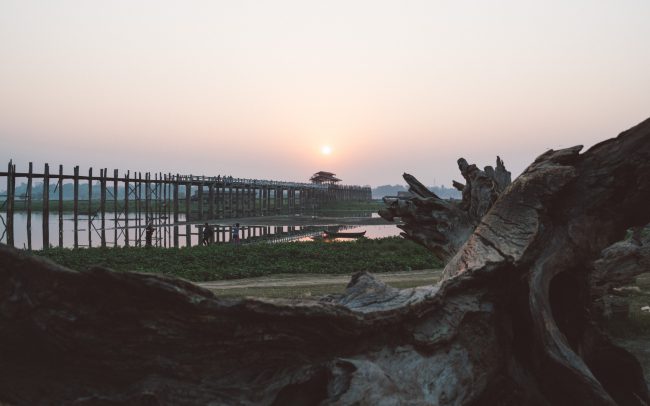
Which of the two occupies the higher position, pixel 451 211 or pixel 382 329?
pixel 451 211

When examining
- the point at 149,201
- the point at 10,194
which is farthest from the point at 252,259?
the point at 149,201

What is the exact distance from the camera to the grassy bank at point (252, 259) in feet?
63.0

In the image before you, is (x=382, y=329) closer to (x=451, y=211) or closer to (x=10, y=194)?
(x=451, y=211)

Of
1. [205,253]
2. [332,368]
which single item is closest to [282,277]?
[205,253]

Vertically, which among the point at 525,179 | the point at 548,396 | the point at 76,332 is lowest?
the point at 548,396

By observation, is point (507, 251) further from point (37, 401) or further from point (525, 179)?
point (37, 401)

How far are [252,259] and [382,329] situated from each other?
18047 mm

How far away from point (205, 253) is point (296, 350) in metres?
19.8

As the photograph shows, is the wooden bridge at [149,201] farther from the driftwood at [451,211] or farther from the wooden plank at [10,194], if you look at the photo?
the driftwood at [451,211]

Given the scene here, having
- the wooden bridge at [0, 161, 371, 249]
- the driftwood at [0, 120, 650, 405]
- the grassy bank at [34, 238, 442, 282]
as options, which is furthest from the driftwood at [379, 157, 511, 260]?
the wooden bridge at [0, 161, 371, 249]

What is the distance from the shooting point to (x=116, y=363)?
2707mm

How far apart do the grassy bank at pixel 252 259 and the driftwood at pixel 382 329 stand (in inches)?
585

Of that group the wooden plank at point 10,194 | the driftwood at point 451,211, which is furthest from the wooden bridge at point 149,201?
the driftwood at point 451,211

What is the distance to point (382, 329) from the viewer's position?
3.35 metres
